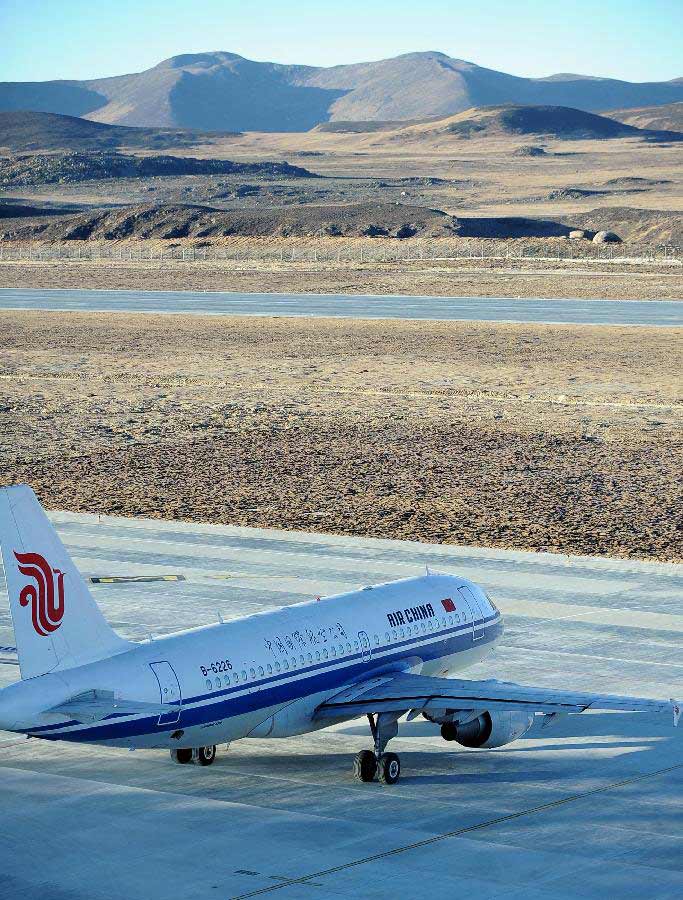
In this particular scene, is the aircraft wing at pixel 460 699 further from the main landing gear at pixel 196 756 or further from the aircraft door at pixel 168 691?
the aircraft door at pixel 168 691

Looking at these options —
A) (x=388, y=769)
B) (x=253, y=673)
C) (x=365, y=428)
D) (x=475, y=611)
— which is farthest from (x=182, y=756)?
(x=365, y=428)

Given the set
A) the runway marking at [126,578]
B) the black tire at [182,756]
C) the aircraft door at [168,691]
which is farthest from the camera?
the runway marking at [126,578]

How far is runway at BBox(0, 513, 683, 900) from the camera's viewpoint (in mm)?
26578

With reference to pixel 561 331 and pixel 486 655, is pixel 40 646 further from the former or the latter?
pixel 561 331

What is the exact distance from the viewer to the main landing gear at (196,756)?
32.7 metres

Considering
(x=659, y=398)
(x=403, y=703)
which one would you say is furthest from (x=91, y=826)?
(x=659, y=398)

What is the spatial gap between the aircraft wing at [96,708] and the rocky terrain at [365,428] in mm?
26842

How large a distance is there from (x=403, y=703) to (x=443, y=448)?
39374 mm

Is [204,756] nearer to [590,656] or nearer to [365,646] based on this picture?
[365,646]

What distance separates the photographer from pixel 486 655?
3891 cm

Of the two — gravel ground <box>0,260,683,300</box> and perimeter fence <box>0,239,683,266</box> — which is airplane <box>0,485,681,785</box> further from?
perimeter fence <box>0,239,683,266</box>

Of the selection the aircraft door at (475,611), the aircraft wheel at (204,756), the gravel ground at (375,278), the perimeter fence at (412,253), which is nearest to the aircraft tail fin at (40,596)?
the aircraft wheel at (204,756)

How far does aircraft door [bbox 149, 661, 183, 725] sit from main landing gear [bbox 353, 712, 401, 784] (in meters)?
4.57

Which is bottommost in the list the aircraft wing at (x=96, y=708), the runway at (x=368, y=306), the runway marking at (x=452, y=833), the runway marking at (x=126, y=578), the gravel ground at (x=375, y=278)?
the runway marking at (x=452, y=833)
